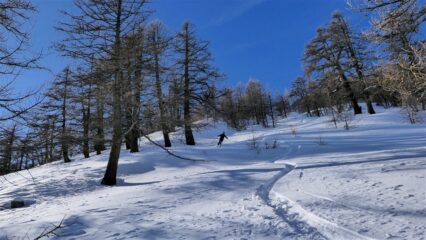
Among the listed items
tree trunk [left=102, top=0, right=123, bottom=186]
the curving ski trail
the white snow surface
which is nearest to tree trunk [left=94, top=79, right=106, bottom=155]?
tree trunk [left=102, top=0, right=123, bottom=186]

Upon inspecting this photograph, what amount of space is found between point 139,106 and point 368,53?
2537cm

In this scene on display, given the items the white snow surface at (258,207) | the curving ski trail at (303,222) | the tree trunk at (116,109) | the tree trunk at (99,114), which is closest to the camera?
the curving ski trail at (303,222)

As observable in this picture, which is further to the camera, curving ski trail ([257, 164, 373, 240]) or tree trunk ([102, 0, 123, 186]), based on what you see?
tree trunk ([102, 0, 123, 186])

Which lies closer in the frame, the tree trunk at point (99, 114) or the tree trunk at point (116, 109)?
the tree trunk at point (116, 109)

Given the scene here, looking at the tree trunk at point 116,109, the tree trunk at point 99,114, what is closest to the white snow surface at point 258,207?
the tree trunk at point 116,109

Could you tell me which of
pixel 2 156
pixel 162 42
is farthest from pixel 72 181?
pixel 2 156

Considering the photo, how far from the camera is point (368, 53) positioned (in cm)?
3033

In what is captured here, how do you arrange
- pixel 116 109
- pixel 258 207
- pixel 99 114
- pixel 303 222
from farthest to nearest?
pixel 99 114 → pixel 116 109 → pixel 258 207 → pixel 303 222

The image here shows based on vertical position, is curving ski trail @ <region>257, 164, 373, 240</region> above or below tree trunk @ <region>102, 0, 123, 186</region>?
below

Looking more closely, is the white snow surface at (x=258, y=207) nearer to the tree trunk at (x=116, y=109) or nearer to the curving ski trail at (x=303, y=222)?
the curving ski trail at (x=303, y=222)

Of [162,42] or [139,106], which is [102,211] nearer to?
[139,106]

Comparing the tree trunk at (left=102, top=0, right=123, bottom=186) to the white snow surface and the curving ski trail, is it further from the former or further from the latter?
the curving ski trail

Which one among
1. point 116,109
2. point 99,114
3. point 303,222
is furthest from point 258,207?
point 99,114

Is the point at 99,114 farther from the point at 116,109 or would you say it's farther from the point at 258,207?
the point at 258,207
